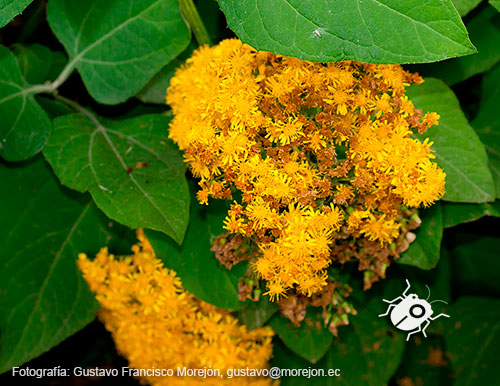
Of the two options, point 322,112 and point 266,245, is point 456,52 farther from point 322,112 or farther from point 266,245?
point 266,245

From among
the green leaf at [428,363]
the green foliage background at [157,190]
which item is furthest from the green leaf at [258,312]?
the green leaf at [428,363]

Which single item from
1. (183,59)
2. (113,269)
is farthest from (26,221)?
(183,59)

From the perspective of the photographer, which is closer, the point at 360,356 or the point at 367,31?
the point at 367,31

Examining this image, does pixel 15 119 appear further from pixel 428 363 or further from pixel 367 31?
pixel 428 363

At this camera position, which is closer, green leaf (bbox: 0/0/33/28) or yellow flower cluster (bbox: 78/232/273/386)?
green leaf (bbox: 0/0/33/28)

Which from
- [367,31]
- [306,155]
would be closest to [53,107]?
[306,155]

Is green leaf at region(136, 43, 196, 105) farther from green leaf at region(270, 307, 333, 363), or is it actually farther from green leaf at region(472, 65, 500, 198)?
green leaf at region(472, 65, 500, 198)

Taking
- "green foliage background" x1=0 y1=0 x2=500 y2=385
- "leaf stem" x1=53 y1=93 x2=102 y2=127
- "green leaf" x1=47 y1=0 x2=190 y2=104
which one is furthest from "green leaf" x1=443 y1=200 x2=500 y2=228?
"leaf stem" x1=53 y1=93 x2=102 y2=127
